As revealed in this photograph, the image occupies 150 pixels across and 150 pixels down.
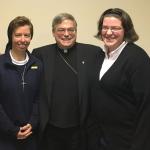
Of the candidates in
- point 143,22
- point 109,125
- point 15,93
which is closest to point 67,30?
point 15,93

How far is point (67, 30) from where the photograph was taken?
2.24 metres

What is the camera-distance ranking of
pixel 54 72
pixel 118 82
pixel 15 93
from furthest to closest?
pixel 54 72, pixel 15 93, pixel 118 82

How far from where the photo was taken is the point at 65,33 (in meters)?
2.24

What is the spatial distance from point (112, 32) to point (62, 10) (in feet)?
2.94

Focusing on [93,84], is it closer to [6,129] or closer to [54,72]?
[54,72]

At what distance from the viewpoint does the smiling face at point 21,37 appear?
210 cm

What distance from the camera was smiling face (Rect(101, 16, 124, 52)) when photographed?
6.36 feet

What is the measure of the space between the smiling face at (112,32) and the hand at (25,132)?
806 millimetres

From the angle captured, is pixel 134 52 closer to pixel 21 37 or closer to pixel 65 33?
pixel 65 33

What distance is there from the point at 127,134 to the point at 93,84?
0.40 m

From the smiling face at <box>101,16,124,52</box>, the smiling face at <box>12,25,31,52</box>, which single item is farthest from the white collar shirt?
the smiling face at <box>12,25,31,52</box>

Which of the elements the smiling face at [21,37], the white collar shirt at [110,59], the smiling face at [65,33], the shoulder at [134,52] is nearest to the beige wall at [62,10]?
the smiling face at [65,33]

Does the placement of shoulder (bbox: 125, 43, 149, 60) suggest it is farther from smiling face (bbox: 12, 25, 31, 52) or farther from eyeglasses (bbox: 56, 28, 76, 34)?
smiling face (bbox: 12, 25, 31, 52)

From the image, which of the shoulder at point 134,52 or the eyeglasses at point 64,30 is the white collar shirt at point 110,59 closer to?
the shoulder at point 134,52
